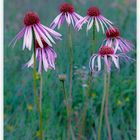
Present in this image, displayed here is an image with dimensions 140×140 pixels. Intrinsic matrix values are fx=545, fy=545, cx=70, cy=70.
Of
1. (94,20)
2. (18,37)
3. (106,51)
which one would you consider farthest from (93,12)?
(18,37)

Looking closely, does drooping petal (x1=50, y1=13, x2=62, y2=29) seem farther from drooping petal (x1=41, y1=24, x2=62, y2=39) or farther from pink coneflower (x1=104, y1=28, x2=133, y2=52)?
pink coneflower (x1=104, y1=28, x2=133, y2=52)

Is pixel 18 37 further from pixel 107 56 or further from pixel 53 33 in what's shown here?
pixel 107 56

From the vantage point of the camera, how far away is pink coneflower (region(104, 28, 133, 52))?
162 cm

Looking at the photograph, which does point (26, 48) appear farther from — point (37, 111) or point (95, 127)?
point (95, 127)

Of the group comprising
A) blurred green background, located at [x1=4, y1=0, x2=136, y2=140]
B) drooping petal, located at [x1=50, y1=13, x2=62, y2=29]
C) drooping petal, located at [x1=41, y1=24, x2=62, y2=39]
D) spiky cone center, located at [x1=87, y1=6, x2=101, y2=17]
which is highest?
spiky cone center, located at [x1=87, y1=6, x2=101, y2=17]

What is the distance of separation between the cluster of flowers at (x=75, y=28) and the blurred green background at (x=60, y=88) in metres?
0.02

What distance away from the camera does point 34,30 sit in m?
1.52

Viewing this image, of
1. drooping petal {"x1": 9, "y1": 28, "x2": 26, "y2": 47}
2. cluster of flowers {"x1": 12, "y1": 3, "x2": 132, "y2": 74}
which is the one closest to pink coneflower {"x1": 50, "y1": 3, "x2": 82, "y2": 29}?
cluster of flowers {"x1": 12, "y1": 3, "x2": 132, "y2": 74}

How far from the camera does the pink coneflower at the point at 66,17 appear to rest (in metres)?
1.62

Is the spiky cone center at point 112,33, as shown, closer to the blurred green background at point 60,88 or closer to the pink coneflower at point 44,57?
the blurred green background at point 60,88

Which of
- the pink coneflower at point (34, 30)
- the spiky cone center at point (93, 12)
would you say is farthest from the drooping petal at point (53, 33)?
the spiky cone center at point (93, 12)

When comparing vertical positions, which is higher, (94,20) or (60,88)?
(94,20)

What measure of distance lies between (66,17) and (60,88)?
213 millimetres

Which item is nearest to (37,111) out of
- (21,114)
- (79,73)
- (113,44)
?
(21,114)
